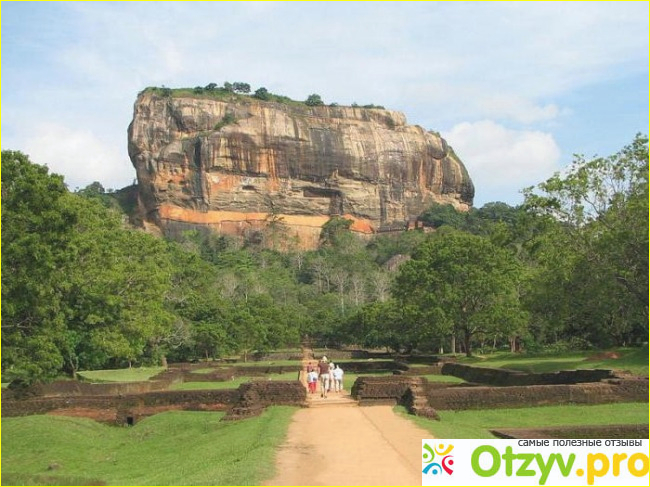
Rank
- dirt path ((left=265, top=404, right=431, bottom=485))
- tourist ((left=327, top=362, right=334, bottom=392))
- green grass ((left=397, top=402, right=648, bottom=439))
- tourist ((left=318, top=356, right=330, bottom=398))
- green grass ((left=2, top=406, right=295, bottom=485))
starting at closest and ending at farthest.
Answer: dirt path ((left=265, top=404, right=431, bottom=485)) < green grass ((left=2, top=406, right=295, bottom=485)) < green grass ((left=397, top=402, right=648, bottom=439)) < tourist ((left=318, top=356, right=330, bottom=398)) < tourist ((left=327, top=362, right=334, bottom=392))

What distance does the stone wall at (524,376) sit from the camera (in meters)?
21.1

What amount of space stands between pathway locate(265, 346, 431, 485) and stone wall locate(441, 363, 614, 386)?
21.8 ft

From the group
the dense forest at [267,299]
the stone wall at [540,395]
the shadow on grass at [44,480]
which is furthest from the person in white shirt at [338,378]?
the shadow on grass at [44,480]

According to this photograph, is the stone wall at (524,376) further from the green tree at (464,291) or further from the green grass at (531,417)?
the green tree at (464,291)


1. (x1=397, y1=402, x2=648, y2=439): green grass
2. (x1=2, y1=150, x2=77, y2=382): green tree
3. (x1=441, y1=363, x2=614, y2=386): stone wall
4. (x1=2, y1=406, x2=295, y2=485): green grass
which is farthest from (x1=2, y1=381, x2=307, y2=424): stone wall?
(x1=441, y1=363, x2=614, y2=386): stone wall

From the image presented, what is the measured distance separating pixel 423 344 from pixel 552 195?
23945 millimetres

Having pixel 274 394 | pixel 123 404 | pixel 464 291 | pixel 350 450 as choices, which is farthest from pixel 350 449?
pixel 464 291

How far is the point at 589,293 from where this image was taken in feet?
91.0

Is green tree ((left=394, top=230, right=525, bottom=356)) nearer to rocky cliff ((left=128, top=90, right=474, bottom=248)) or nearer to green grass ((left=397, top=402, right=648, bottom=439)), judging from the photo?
green grass ((left=397, top=402, right=648, bottom=439))

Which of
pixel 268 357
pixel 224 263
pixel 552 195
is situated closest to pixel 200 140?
pixel 224 263

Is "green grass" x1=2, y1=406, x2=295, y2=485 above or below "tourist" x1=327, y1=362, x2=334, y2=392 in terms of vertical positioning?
below

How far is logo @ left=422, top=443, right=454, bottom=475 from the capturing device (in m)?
9.51

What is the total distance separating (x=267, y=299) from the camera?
60.1m

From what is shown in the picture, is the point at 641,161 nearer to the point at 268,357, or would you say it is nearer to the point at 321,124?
the point at 268,357
